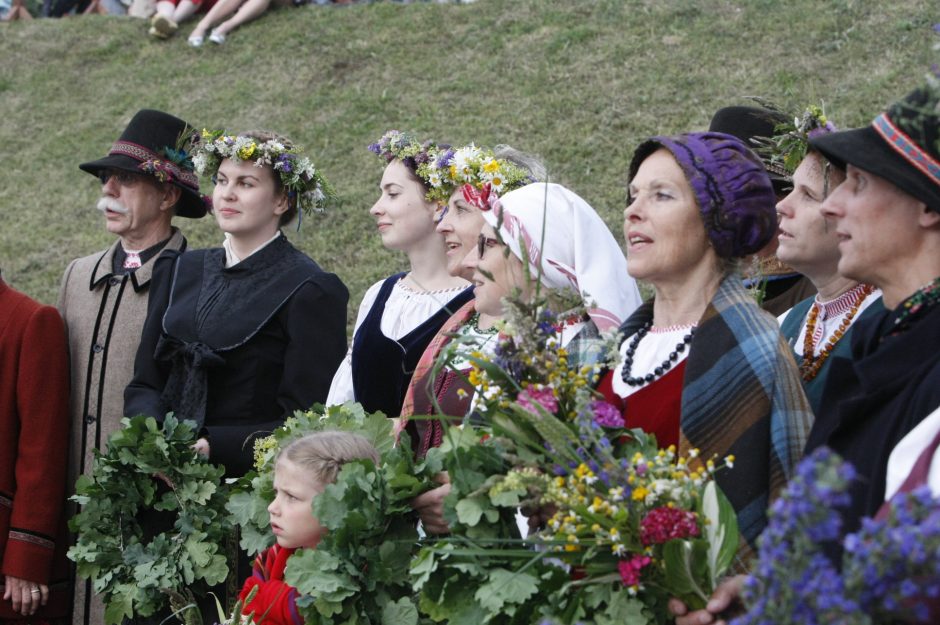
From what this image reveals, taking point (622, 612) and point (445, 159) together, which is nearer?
point (622, 612)

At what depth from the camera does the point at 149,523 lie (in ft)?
14.4

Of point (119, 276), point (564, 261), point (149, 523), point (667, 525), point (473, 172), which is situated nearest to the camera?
point (667, 525)

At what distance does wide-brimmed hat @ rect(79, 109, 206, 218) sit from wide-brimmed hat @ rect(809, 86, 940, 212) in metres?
3.49

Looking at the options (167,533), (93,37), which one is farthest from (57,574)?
(93,37)

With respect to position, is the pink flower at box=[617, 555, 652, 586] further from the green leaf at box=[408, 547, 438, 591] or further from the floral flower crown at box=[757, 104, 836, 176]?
the floral flower crown at box=[757, 104, 836, 176]

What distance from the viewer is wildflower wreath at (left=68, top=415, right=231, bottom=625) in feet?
13.6

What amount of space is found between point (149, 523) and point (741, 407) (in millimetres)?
2401

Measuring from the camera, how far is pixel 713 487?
2502mm

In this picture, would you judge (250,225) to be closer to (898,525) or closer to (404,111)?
(898,525)

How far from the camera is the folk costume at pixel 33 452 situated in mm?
4887

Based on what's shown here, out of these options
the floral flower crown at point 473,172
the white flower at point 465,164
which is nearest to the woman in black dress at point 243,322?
the floral flower crown at point 473,172

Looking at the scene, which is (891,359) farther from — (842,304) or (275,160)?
(275,160)

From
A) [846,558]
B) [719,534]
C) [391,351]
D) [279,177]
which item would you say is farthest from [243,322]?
[846,558]

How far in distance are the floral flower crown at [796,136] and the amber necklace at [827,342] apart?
504mm
